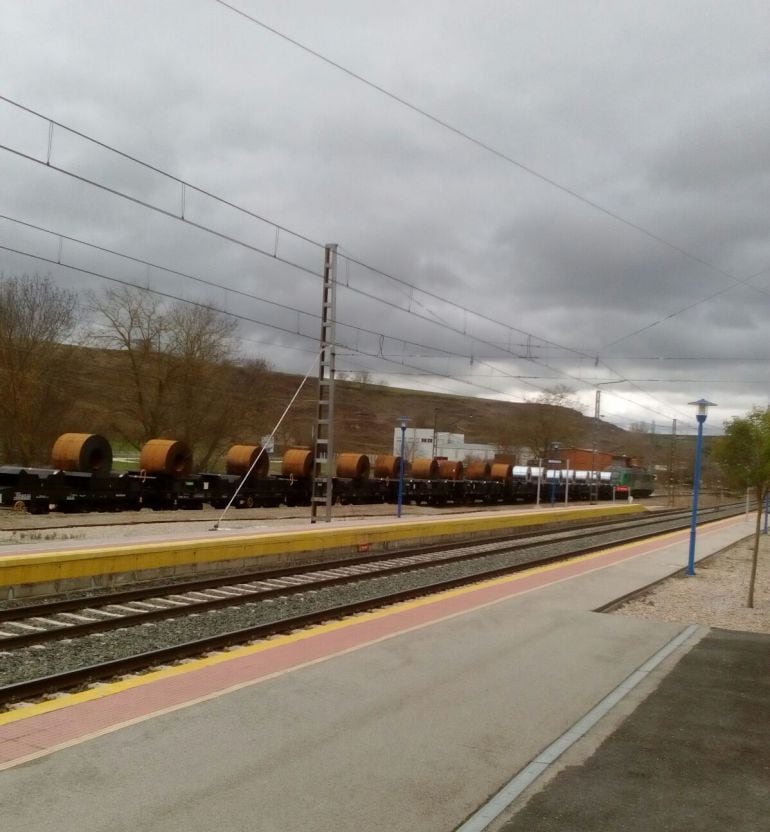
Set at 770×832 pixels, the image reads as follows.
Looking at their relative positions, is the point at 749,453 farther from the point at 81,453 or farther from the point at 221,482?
the point at 221,482

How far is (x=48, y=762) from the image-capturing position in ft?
14.9

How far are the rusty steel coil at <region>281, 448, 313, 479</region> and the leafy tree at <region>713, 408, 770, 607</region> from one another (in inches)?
939

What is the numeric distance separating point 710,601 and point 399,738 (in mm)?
9580

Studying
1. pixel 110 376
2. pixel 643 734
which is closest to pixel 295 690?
pixel 643 734

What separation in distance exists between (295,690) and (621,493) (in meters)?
71.2

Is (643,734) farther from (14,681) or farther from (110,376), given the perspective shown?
(110,376)

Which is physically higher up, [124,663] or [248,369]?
[248,369]

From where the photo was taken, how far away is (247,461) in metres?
33.4

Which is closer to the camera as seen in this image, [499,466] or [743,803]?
[743,803]

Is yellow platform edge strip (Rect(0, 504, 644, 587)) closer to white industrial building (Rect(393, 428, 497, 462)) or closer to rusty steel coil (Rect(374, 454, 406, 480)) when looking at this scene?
rusty steel coil (Rect(374, 454, 406, 480))

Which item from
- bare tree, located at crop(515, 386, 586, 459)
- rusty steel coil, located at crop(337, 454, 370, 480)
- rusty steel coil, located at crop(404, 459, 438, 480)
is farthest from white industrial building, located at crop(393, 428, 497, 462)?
rusty steel coil, located at crop(337, 454, 370, 480)

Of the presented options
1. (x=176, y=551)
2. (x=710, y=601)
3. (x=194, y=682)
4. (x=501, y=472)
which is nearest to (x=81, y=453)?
(x=176, y=551)

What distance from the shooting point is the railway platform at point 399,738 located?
4102 millimetres

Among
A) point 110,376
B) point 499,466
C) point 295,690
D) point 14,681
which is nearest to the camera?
point 295,690
